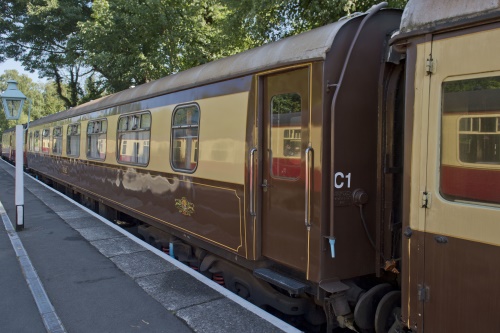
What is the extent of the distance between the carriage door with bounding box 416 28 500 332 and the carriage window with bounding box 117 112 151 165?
514cm

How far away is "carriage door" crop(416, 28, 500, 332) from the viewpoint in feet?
7.84

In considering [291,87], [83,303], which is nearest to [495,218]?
[291,87]

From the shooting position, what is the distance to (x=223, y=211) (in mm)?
4785

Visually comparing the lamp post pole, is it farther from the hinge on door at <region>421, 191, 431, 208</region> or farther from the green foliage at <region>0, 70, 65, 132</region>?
the green foliage at <region>0, 70, 65, 132</region>

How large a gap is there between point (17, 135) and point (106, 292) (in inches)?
202

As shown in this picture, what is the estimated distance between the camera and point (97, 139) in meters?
9.84

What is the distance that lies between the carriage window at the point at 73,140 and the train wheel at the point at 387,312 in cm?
1026

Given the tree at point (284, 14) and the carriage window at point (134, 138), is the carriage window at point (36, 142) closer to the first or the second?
the tree at point (284, 14)

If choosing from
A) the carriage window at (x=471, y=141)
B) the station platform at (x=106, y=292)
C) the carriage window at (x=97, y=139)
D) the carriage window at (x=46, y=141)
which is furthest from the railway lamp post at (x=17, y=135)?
the carriage window at (x=46, y=141)

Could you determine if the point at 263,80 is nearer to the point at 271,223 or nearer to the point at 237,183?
the point at 237,183

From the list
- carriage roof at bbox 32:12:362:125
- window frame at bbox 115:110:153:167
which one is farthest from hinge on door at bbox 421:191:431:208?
window frame at bbox 115:110:153:167

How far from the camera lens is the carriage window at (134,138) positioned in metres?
7.03

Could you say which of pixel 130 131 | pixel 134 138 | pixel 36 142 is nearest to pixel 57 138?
pixel 36 142

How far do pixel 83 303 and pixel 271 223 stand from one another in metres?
2.26
